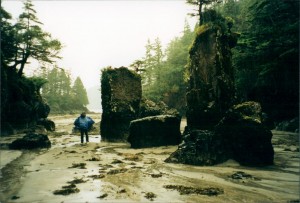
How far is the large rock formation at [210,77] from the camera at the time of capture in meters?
12.6

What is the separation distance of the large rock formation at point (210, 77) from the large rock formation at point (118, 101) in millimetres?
3299

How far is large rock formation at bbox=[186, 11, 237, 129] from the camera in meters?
12.6

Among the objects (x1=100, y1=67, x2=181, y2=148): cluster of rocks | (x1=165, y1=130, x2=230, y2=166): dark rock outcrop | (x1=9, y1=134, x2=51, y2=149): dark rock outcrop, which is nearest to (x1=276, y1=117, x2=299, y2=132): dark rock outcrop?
(x1=100, y1=67, x2=181, y2=148): cluster of rocks

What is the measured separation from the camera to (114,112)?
1478cm

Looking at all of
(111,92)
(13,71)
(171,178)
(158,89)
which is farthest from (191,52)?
(158,89)

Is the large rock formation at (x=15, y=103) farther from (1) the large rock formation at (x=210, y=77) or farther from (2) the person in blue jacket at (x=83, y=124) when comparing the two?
(1) the large rock formation at (x=210, y=77)

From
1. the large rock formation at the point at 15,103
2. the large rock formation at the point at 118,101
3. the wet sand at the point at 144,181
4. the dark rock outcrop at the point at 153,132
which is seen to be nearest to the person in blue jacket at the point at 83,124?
the large rock formation at the point at 118,101

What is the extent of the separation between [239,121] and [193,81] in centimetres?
591

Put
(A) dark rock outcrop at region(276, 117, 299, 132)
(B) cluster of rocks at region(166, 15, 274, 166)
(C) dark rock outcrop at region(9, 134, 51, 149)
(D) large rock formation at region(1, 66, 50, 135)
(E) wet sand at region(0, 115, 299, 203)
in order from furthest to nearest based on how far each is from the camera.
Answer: (D) large rock formation at region(1, 66, 50, 135), (A) dark rock outcrop at region(276, 117, 299, 132), (C) dark rock outcrop at region(9, 134, 51, 149), (B) cluster of rocks at region(166, 15, 274, 166), (E) wet sand at region(0, 115, 299, 203)

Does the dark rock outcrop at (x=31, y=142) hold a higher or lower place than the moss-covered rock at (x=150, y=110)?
lower

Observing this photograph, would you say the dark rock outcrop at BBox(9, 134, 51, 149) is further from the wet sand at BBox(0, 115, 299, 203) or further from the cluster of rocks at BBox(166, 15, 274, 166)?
the cluster of rocks at BBox(166, 15, 274, 166)

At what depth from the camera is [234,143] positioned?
805 cm

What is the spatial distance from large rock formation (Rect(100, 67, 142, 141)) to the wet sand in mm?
6134

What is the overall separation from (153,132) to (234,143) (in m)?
4.88
